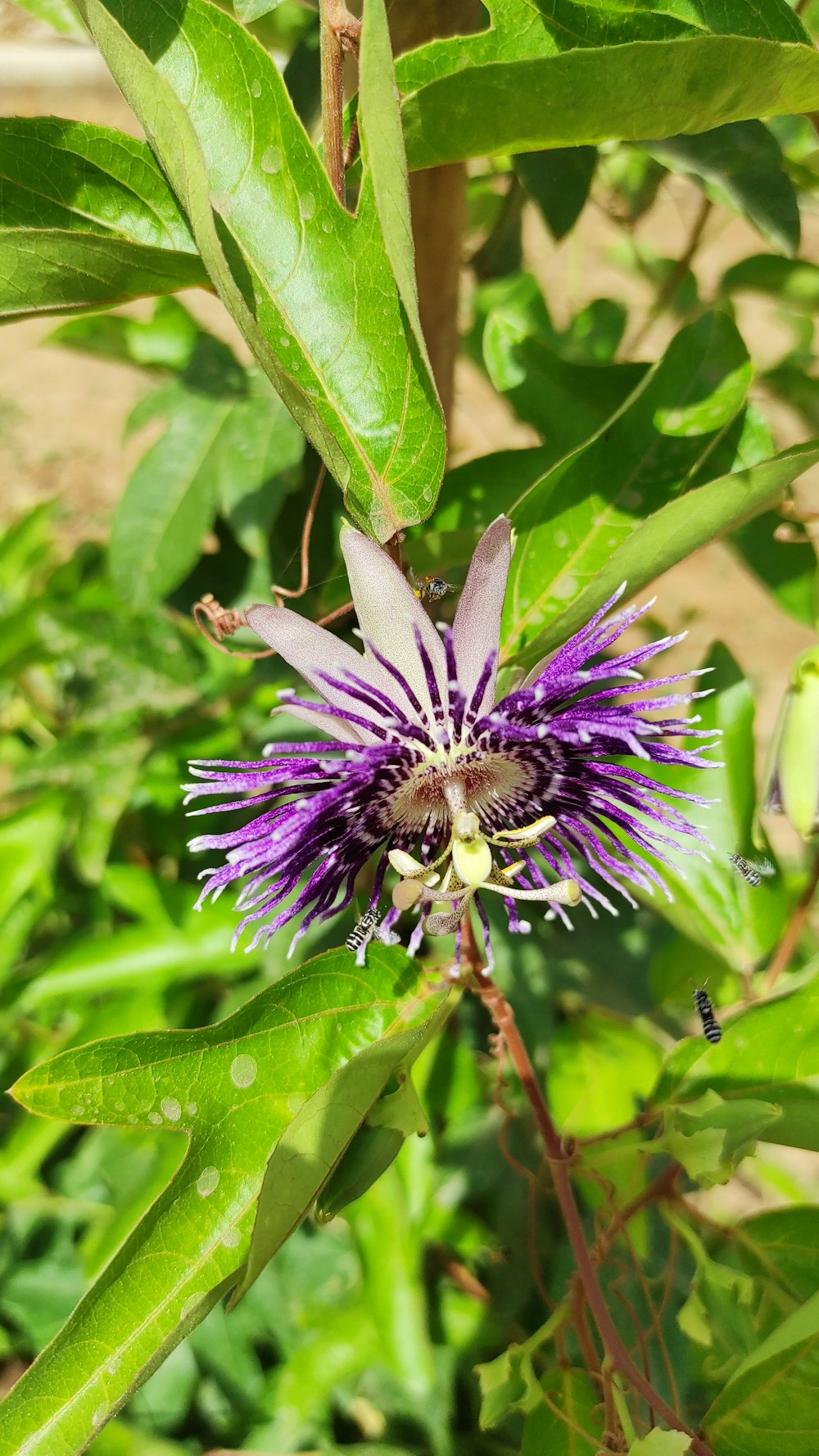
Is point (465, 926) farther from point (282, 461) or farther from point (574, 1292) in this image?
point (282, 461)

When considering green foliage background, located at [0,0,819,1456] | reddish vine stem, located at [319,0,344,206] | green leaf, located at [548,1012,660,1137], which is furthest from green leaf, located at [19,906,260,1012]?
reddish vine stem, located at [319,0,344,206]

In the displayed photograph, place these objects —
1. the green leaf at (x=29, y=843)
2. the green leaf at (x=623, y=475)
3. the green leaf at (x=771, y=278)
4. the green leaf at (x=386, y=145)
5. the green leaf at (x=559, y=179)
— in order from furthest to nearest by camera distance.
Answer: the green leaf at (x=29, y=843) → the green leaf at (x=771, y=278) → the green leaf at (x=559, y=179) → the green leaf at (x=623, y=475) → the green leaf at (x=386, y=145)

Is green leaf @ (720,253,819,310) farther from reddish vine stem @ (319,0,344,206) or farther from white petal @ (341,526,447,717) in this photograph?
white petal @ (341,526,447,717)

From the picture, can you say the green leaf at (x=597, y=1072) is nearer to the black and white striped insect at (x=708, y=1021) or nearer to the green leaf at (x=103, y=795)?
the black and white striped insect at (x=708, y=1021)

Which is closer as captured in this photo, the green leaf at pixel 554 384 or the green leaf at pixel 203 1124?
the green leaf at pixel 203 1124

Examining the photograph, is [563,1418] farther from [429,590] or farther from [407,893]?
[429,590]

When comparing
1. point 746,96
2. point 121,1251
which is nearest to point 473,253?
point 746,96

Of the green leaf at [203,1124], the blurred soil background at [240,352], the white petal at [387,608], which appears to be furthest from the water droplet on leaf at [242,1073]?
the blurred soil background at [240,352]
